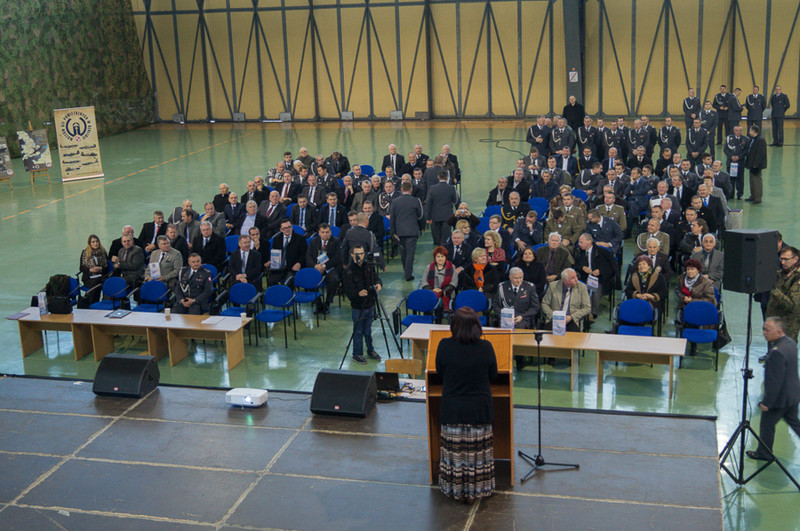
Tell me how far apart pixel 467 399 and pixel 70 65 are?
24936mm

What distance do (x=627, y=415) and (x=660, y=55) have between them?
2138cm

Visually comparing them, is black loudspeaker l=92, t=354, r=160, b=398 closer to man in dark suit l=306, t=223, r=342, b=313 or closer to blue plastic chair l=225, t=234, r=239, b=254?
man in dark suit l=306, t=223, r=342, b=313

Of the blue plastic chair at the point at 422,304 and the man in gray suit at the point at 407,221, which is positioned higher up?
the man in gray suit at the point at 407,221

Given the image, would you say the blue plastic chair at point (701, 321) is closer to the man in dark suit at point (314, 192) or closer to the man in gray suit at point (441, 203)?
the man in gray suit at point (441, 203)

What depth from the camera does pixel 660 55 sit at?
26094 millimetres

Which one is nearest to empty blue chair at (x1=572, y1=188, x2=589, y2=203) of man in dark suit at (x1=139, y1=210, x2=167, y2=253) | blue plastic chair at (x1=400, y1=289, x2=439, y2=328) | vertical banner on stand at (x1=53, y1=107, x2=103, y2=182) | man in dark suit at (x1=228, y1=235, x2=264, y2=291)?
blue plastic chair at (x1=400, y1=289, x2=439, y2=328)

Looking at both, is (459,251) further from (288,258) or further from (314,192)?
(314,192)

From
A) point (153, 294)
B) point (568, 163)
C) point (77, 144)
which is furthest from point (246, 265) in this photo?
point (77, 144)

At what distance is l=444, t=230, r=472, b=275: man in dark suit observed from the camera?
1034 cm

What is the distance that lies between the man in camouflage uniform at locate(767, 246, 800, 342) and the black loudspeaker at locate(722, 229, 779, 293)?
6.27 feet

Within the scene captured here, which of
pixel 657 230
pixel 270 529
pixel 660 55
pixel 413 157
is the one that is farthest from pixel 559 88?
pixel 270 529

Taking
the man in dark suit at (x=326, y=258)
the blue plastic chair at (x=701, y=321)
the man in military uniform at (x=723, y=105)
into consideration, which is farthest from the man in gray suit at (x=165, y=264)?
the man in military uniform at (x=723, y=105)

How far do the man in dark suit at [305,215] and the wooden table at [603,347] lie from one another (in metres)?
4.66

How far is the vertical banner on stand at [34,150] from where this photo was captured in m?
20.8
